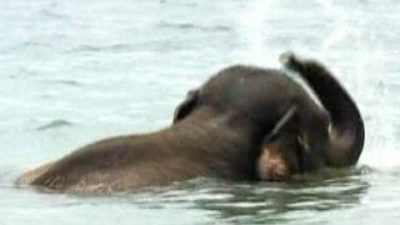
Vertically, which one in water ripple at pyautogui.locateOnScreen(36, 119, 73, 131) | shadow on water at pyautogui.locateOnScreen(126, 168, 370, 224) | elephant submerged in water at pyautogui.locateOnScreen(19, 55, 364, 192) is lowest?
shadow on water at pyautogui.locateOnScreen(126, 168, 370, 224)

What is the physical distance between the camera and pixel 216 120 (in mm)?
11852

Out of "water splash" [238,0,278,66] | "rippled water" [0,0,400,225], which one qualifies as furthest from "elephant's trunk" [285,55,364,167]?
"water splash" [238,0,278,66]

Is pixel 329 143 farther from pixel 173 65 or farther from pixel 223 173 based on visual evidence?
pixel 173 65

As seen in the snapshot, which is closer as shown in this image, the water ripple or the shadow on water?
the shadow on water

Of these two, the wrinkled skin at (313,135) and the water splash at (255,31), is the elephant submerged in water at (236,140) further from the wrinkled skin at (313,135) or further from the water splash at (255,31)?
the water splash at (255,31)

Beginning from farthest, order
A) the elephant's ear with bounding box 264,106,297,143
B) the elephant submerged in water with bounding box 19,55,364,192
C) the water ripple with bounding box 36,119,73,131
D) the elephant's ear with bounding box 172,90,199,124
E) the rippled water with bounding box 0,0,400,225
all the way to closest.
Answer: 1. the water ripple with bounding box 36,119,73,131
2. the elephant's ear with bounding box 172,90,199,124
3. the elephant's ear with bounding box 264,106,297,143
4. the elephant submerged in water with bounding box 19,55,364,192
5. the rippled water with bounding box 0,0,400,225

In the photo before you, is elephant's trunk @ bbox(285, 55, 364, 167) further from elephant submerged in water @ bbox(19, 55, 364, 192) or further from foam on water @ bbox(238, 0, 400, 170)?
foam on water @ bbox(238, 0, 400, 170)

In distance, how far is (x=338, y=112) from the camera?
12.2 metres

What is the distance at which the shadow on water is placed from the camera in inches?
428

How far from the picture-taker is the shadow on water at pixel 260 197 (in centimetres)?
1086

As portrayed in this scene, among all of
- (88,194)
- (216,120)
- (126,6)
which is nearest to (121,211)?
(88,194)

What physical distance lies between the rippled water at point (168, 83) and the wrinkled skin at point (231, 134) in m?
0.10

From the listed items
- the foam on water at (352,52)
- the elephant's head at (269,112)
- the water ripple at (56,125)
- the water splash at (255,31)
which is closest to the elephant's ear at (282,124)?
the elephant's head at (269,112)

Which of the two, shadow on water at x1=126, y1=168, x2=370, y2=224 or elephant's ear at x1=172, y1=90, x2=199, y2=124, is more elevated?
elephant's ear at x1=172, y1=90, x2=199, y2=124
